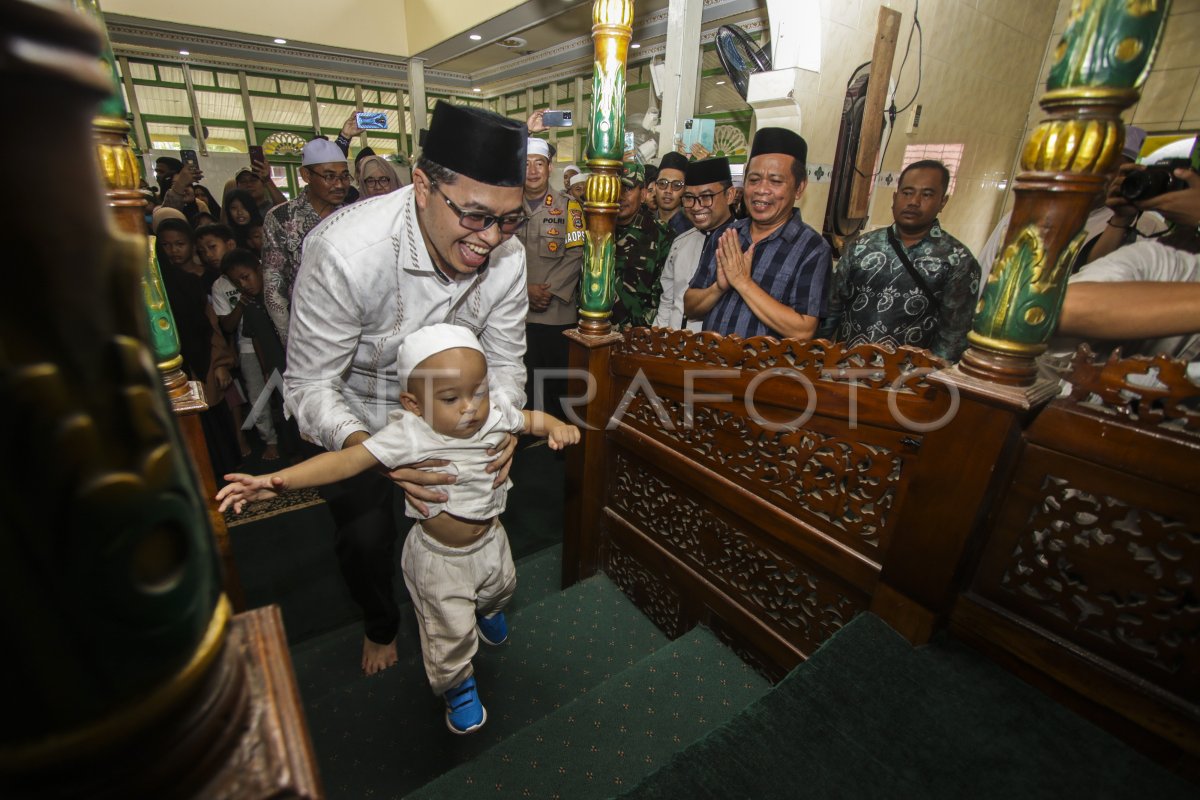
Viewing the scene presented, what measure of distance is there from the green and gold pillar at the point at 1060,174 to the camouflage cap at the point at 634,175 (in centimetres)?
271

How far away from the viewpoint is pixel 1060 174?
1118 mm

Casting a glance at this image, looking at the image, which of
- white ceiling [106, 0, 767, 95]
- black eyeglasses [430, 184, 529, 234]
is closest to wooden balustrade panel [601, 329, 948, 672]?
black eyeglasses [430, 184, 529, 234]

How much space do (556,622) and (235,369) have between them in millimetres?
3222

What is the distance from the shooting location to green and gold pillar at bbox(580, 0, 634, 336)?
6.58 feet

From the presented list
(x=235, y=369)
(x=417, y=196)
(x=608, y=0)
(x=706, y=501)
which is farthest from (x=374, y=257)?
(x=235, y=369)

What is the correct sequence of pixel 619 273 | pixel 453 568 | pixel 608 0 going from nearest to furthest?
pixel 453 568 → pixel 608 0 → pixel 619 273

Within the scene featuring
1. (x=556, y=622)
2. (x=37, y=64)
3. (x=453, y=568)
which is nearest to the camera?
(x=37, y=64)

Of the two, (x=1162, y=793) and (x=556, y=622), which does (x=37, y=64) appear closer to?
(x=1162, y=793)

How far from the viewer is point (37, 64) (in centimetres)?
20

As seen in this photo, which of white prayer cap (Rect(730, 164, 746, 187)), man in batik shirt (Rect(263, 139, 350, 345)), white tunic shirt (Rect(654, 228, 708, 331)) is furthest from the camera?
white prayer cap (Rect(730, 164, 746, 187))

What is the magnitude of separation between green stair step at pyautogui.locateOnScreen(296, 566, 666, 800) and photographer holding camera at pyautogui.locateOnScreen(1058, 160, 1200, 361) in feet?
6.33

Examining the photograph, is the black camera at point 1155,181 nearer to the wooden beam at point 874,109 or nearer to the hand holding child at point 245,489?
the hand holding child at point 245,489

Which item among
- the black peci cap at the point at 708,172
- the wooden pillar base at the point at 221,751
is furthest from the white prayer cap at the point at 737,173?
the wooden pillar base at the point at 221,751

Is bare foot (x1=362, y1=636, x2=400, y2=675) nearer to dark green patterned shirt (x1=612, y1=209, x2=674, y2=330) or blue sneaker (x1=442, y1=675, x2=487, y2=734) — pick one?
blue sneaker (x1=442, y1=675, x2=487, y2=734)
